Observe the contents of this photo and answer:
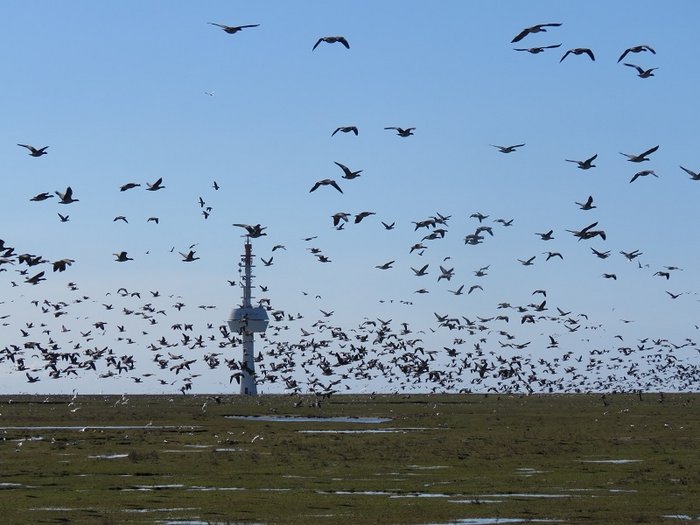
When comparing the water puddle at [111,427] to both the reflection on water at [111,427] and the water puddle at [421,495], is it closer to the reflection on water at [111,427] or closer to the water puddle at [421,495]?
the reflection on water at [111,427]

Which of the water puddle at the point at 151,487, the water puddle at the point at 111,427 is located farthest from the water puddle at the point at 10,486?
the water puddle at the point at 111,427

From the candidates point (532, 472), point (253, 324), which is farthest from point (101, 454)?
point (253, 324)

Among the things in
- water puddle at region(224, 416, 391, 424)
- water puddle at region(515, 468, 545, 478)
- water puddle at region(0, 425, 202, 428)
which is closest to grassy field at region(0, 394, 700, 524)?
water puddle at region(515, 468, 545, 478)

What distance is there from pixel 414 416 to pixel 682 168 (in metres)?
67.4

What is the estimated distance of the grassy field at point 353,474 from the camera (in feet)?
127

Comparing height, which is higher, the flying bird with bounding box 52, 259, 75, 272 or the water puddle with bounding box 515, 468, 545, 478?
the flying bird with bounding box 52, 259, 75, 272

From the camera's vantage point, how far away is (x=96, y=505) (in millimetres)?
40594

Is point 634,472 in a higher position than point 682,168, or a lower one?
lower

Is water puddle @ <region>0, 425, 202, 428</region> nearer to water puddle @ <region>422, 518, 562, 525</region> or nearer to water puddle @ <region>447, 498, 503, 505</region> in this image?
water puddle @ <region>447, 498, 503, 505</region>

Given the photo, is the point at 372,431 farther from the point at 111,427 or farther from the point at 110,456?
the point at 110,456

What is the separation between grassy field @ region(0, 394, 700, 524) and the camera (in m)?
38.6

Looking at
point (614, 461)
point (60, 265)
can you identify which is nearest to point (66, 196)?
point (60, 265)

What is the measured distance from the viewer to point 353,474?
50.3m

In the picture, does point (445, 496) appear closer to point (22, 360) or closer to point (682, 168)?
point (682, 168)
